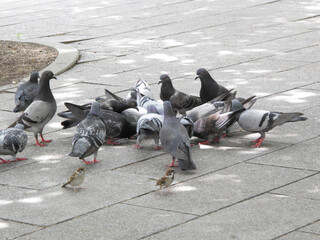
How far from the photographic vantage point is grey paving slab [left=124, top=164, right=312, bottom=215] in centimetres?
660

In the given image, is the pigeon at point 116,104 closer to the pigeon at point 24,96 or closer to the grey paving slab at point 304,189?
the pigeon at point 24,96

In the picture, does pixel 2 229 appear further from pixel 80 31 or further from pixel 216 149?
pixel 80 31

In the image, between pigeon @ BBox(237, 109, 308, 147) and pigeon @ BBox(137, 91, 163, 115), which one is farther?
pigeon @ BBox(137, 91, 163, 115)

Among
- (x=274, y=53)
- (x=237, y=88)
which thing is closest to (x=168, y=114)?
(x=237, y=88)

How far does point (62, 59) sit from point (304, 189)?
754 centimetres

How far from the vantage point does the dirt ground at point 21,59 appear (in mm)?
12604

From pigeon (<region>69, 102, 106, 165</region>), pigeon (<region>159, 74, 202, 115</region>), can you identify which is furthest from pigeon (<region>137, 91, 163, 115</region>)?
pigeon (<region>69, 102, 106, 165</region>)

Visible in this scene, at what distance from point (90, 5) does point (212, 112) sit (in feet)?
42.0

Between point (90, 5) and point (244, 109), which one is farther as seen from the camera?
point (90, 5)

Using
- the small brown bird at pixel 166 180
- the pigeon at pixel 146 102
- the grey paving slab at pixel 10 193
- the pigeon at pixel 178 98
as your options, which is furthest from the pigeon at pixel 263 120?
the grey paving slab at pixel 10 193

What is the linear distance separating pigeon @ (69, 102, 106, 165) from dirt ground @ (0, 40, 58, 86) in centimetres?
437

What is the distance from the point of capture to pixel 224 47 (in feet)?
46.1

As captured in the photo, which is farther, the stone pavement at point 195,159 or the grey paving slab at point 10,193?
the grey paving slab at point 10,193

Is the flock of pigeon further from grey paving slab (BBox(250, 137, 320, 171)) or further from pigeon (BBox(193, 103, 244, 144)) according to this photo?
grey paving slab (BBox(250, 137, 320, 171))
